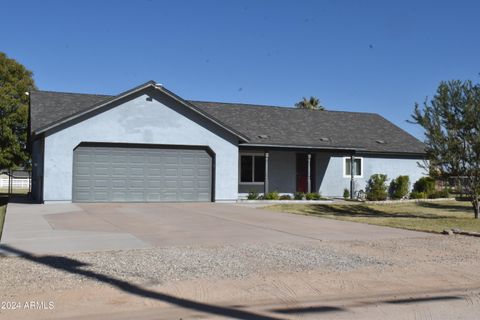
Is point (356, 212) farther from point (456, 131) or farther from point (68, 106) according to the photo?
point (68, 106)

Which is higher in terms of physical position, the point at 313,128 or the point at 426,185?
the point at 313,128

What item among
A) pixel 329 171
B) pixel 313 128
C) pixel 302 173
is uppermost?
pixel 313 128

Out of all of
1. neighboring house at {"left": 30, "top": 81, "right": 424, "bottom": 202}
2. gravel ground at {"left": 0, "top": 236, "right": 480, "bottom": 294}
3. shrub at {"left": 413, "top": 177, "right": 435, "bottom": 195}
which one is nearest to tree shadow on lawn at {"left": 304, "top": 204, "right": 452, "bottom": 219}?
neighboring house at {"left": 30, "top": 81, "right": 424, "bottom": 202}

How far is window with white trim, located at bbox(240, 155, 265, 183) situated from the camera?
83.9 ft

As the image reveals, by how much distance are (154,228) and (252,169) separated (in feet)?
42.7

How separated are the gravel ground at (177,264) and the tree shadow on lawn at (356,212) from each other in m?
9.30

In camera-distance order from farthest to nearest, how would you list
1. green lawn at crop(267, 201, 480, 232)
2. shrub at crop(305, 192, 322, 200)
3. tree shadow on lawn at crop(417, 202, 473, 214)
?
shrub at crop(305, 192, 322, 200) → tree shadow on lawn at crop(417, 202, 473, 214) → green lawn at crop(267, 201, 480, 232)

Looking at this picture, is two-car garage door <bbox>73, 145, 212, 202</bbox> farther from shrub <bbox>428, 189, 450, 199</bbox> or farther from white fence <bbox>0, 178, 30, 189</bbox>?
white fence <bbox>0, 178, 30, 189</bbox>

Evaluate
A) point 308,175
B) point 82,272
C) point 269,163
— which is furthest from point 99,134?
point 82,272

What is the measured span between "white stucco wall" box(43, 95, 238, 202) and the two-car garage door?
15.2 inches

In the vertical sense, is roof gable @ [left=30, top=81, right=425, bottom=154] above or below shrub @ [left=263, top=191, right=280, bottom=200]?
above

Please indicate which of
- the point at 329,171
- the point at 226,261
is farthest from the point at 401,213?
the point at 226,261

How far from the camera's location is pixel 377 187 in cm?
2662

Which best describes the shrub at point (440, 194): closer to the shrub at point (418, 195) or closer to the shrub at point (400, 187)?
the shrub at point (418, 195)
